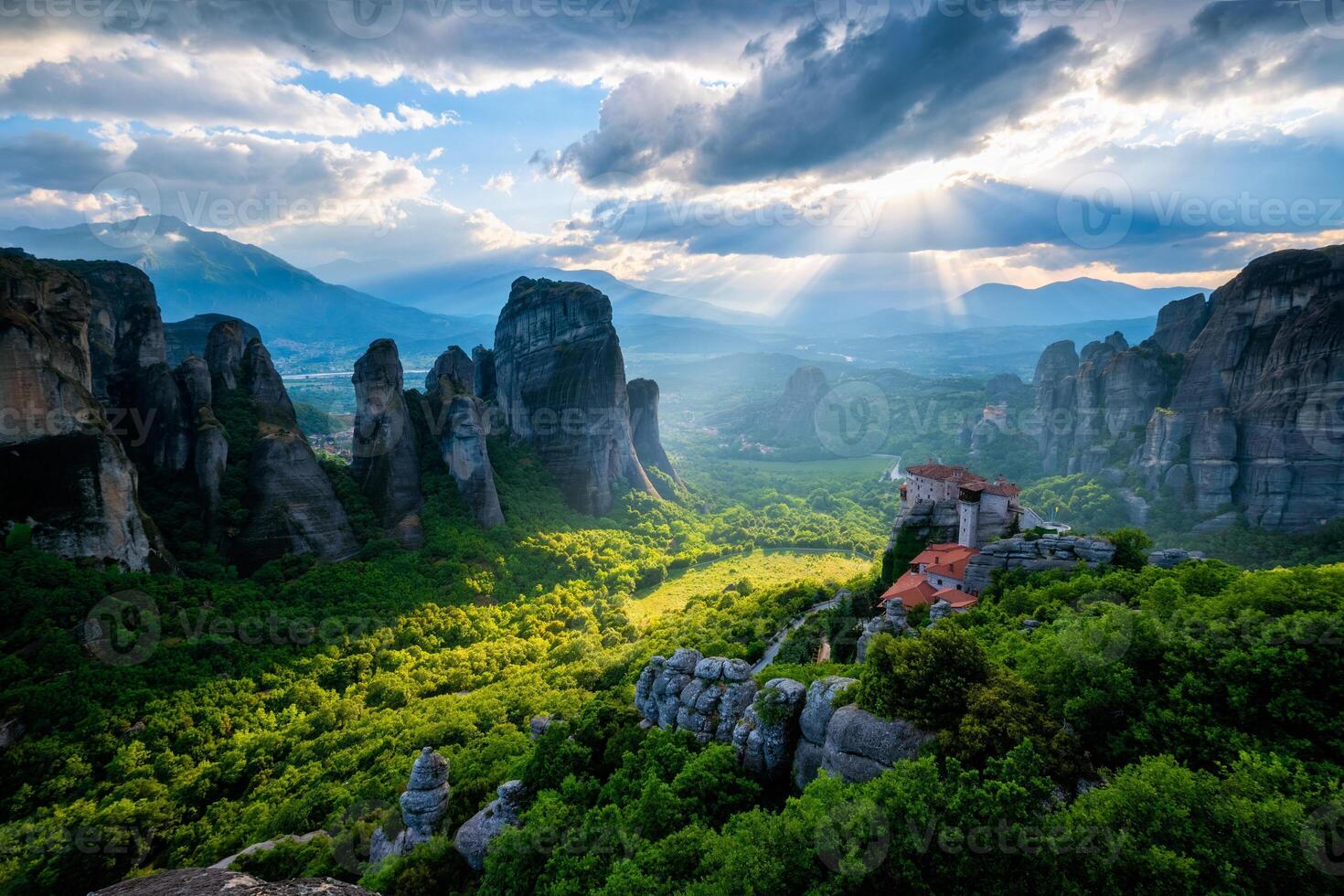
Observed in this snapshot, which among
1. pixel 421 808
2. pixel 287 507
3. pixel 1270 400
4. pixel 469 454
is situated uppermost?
pixel 1270 400

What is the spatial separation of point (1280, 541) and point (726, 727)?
197 feet

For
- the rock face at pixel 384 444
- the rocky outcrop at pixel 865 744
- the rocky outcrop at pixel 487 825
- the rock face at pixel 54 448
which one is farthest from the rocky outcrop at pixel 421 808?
the rock face at pixel 384 444

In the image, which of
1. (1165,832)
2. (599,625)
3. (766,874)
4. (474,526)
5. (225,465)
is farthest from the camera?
(474,526)

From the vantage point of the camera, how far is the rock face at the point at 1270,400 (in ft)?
157

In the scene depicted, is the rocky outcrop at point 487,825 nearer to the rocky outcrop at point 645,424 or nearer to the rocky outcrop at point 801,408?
the rocky outcrop at point 645,424

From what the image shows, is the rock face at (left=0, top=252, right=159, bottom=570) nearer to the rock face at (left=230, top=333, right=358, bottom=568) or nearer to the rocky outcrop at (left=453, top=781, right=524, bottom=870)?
the rock face at (left=230, top=333, right=358, bottom=568)

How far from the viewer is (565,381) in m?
65.5

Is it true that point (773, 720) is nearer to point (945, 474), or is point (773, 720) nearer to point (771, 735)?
point (771, 735)

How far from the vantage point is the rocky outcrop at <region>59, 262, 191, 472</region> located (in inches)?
1364

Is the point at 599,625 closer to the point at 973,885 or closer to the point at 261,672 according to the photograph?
the point at 261,672

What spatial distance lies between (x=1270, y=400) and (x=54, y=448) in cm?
8989

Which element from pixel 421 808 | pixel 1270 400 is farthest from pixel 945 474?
pixel 1270 400

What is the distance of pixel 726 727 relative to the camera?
59.9 feet

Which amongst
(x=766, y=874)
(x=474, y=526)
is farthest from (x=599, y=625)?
(x=766, y=874)
